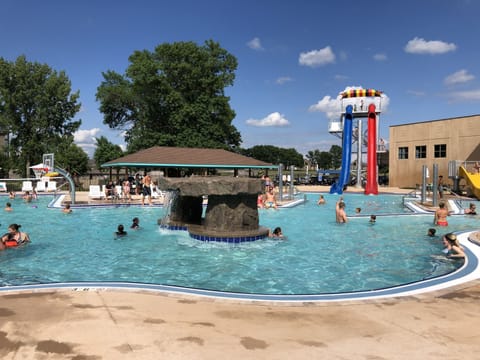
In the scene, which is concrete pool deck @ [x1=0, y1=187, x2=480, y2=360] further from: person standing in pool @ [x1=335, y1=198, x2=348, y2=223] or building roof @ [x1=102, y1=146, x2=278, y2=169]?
building roof @ [x1=102, y1=146, x2=278, y2=169]

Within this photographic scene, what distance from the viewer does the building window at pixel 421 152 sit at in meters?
36.6

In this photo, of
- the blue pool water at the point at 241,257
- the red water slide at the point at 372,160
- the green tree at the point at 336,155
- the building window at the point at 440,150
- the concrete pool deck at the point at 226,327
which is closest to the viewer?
the concrete pool deck at the point at 226,327

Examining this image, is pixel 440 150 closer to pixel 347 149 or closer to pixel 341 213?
pixel 347 149

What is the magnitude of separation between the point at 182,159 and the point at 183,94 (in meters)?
12.8

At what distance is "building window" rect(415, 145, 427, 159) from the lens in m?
36.6

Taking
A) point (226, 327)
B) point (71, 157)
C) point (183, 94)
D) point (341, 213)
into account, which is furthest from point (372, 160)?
point (71, 157)

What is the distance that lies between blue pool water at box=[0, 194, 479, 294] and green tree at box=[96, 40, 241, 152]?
24.0m

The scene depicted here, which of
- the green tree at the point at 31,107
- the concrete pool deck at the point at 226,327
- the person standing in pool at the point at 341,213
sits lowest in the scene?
the concrete pool deck at the point at 226,327

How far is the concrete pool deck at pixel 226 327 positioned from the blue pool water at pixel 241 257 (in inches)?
74.4

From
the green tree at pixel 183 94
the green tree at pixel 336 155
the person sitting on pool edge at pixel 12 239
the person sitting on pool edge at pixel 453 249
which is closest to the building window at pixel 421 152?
the green tree at pixel 183 94

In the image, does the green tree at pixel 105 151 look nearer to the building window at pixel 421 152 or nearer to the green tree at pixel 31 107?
the green tree at pixel 31 107

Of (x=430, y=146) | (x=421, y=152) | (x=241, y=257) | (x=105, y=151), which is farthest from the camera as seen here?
(x=105, y=151)

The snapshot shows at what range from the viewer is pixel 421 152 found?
1453 inches

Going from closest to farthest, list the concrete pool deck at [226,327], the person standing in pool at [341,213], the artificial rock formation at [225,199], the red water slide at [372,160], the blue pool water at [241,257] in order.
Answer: the concrete pool deck at [226,327] < the blue pool water at [241,257] < the artificial rock formation at [225,199] < the person standing in pool at [341,213] < the red water slide at [372,160]
